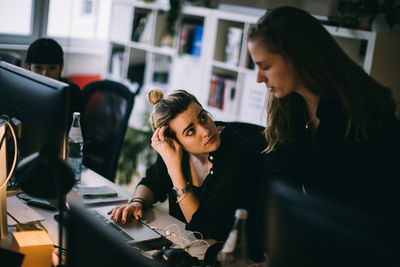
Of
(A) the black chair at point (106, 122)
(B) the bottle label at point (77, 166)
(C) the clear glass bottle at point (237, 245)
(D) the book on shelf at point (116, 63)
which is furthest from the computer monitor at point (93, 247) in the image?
(D) the book on shelf at point (116, 63)

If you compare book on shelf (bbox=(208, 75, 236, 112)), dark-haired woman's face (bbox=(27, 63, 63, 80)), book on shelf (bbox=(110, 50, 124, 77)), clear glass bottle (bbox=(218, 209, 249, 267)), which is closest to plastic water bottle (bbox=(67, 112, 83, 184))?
dark-haired woman's face (bbox=(27, 63, 63, 80))

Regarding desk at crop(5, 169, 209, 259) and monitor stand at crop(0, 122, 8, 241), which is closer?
monitor stand at crop(0, 122, 8, 241)

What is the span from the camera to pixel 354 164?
1.41m

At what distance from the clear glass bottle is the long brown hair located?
0.49m

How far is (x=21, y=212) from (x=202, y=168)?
726 millimetres

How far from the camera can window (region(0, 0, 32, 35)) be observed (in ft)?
13.9

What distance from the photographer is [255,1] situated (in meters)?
3.39

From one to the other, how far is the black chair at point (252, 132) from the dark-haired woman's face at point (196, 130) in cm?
17

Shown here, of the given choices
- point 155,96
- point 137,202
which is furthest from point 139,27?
point 137,202

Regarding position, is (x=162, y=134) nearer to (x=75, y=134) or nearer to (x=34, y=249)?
(x=75, y=134)

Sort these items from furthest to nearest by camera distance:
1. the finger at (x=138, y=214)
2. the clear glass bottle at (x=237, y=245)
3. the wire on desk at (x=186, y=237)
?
the finger at (x=138, y=214), the wire on desk at (x=186, y=237), the clear glass bottle at (x=237, y=245)

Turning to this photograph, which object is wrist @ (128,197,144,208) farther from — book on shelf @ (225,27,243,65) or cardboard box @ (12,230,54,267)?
book on shelf @ (225,27,243,65)

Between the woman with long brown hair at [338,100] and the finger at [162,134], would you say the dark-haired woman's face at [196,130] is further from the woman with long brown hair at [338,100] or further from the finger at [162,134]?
the woman with long brown hair at [338,100]

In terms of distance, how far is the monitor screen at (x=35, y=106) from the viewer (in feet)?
4.67
